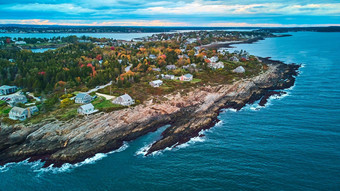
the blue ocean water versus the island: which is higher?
the island

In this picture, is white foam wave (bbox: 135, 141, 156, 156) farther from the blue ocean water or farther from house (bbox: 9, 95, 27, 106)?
house (bbox: 9, 95, 27, 106)

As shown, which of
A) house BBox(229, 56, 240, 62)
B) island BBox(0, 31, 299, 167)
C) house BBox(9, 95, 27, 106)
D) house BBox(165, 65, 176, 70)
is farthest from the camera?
house BBox(229, 56, 240, 62)

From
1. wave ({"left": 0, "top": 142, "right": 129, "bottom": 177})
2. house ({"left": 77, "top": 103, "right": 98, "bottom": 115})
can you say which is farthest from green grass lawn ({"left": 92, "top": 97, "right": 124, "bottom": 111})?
wave ({"left": 0, "top": 142, "right": 129, "bottom": 177})

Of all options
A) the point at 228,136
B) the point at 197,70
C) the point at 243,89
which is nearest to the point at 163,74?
the point at 197,70

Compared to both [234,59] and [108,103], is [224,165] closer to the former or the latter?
[108,103]

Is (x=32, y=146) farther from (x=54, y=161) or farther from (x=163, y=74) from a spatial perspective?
(x=163, y=74)

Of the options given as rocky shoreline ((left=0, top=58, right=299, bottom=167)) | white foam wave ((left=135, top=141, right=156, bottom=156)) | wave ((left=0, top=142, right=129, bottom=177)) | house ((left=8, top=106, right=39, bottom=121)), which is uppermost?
house ((left=8, top=106, right=39, bottom=121))
